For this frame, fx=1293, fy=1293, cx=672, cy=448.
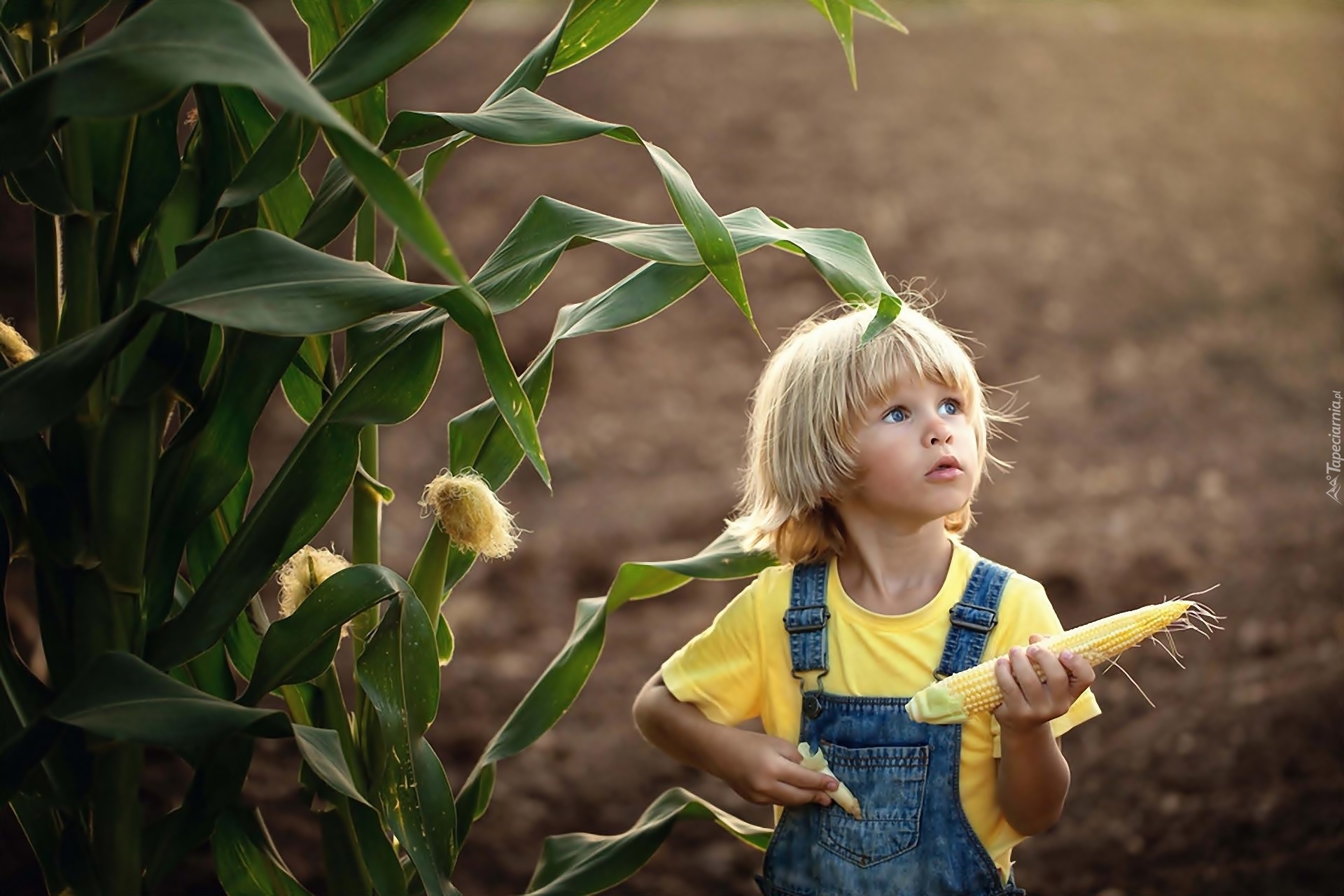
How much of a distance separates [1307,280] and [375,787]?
2.72 metres

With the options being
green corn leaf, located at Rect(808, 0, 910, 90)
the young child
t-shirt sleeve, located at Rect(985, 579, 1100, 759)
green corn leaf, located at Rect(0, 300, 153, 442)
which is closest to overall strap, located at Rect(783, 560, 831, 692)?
the young child

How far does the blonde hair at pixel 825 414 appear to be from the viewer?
889 millimetres

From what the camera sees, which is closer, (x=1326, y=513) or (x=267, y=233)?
(x=267, y=233)

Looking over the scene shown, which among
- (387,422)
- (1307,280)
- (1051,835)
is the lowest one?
(1051,835)

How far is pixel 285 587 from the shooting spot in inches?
36.0

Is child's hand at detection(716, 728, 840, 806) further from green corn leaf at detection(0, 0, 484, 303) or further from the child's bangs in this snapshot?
green corn leaf at detection(0, 0, 484, 303)

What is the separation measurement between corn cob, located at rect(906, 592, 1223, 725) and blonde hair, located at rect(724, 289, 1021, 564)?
15 cm

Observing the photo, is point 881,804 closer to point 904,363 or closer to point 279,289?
point 904,363

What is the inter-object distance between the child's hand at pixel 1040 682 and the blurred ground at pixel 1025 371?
3.09 feet

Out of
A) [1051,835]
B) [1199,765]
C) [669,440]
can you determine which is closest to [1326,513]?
[1199,765]

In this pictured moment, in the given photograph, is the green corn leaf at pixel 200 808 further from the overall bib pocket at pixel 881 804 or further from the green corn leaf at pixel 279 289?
the overall bib pocket at pixel 881 804

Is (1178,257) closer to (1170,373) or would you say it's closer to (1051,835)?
(1170,373)

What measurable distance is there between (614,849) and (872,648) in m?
0.25

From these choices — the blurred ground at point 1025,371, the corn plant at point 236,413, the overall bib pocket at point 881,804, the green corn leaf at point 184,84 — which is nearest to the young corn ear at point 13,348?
the corn plant at point 236,413
